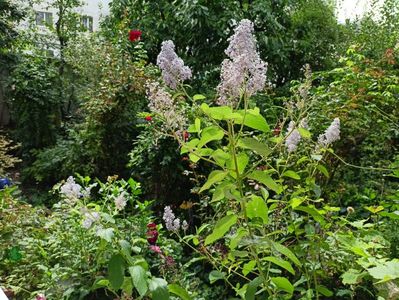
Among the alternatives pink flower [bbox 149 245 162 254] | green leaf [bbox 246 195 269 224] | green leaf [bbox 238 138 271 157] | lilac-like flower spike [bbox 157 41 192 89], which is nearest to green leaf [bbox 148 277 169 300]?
green leaf [bbox 246 195 269 224]

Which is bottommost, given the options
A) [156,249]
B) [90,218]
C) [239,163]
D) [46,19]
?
[156,249]

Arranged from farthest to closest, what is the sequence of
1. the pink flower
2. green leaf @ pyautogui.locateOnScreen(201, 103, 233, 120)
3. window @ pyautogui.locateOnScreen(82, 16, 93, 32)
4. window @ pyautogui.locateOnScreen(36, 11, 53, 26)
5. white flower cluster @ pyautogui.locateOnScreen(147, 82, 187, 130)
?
window @ pyautogui.locateOnScreen(82, 16, 93, 32)
window @ pyautogui.locateOnScreen(36, 11, 53, 26)
the pink flower
white flower cluster @ pyautogui.locateOnScreen(147, 82, 187, 130)
green leaf @ pyautogui.locateOnScreen(201, 103, 233, 120)

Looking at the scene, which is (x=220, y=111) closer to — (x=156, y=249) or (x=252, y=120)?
(x=252, y=120)

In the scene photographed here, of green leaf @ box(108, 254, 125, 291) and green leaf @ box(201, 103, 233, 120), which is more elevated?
green leaf @ box(201, 103, 233, 120)

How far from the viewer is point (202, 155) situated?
127cm

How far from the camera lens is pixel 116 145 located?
3.74 m

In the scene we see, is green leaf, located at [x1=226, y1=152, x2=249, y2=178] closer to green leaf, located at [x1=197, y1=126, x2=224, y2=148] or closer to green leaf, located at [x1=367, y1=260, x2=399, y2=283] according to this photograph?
green leaf, located at [x1=197, y1=126, x2=224, y2=148]

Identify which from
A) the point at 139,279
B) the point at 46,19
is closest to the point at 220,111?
the point at 139,279


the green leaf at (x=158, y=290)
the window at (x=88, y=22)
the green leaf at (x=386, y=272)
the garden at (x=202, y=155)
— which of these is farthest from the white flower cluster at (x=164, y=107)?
the window at (x=88, y=22)

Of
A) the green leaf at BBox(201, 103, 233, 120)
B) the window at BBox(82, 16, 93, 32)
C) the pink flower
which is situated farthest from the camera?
the window at BBox(82, 16, 93, 32)

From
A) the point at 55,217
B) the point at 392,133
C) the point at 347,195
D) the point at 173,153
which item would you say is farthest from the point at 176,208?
the point at 392,133

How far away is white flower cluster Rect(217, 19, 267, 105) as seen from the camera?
1.10 meters

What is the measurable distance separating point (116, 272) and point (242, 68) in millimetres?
598

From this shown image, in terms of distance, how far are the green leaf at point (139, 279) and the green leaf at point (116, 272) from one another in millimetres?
38
